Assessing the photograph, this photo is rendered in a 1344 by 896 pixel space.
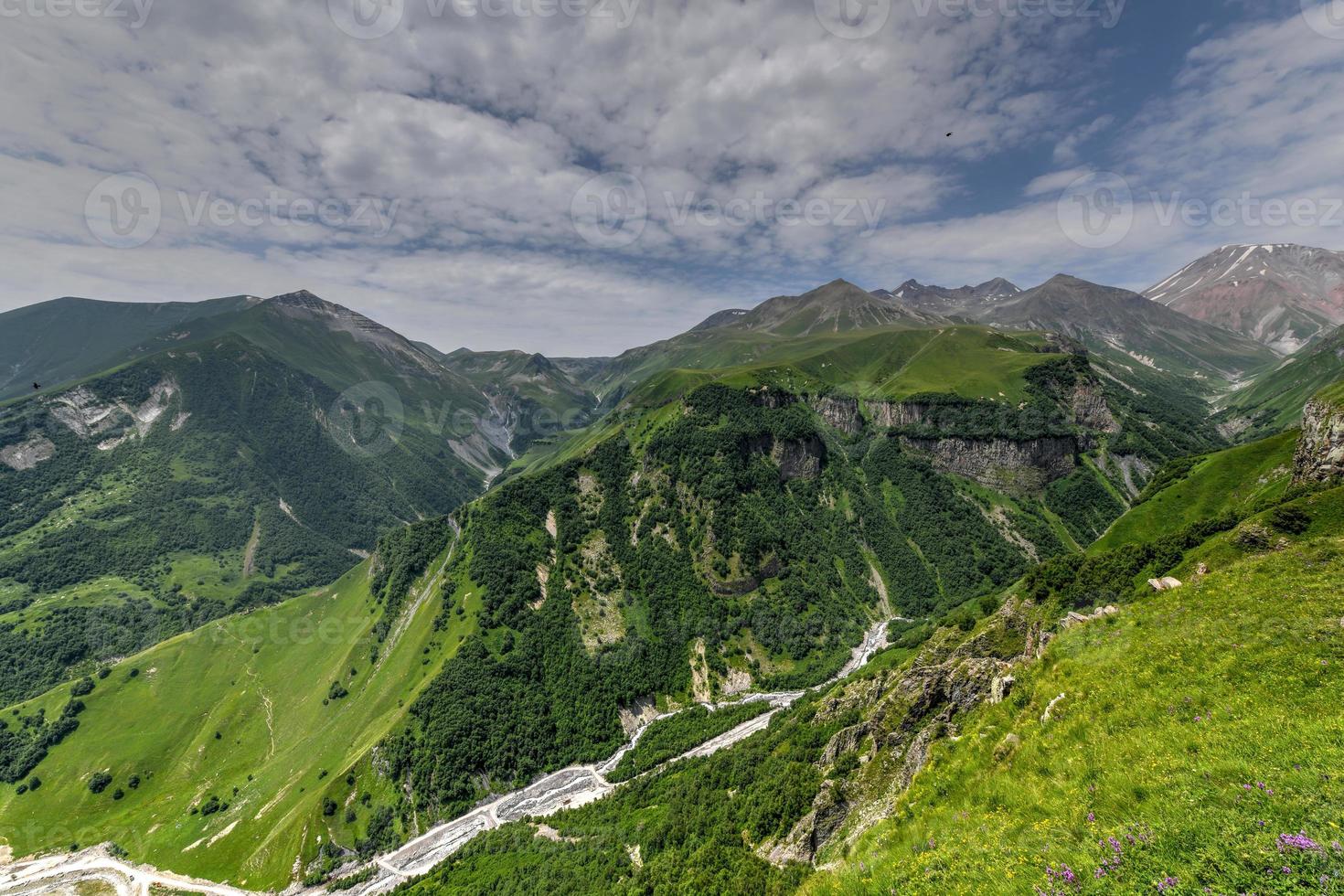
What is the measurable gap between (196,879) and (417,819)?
4440 cm

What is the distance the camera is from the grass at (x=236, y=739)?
108 m

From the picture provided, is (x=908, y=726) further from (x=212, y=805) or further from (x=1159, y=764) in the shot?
(x=212, y=805)

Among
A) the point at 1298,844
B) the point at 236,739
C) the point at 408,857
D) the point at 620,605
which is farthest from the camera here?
the point at 620,605

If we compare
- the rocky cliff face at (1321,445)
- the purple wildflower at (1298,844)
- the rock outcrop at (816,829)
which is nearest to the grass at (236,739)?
the rock outcrop at (816,829)

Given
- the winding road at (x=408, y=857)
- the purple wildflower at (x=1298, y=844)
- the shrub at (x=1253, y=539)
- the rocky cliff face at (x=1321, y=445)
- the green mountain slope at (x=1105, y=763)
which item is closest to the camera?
the purple wildflower at (x=1298, y=844)

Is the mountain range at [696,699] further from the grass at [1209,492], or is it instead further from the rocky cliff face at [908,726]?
the grass at [1209,492]

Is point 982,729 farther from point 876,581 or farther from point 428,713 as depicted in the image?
point 876,581

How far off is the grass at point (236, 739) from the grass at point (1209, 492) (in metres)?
161

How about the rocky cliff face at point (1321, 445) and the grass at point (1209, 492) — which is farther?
the grass at point (1209, 492)

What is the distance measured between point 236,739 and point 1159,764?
195 meters

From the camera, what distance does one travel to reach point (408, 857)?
98.1 metres

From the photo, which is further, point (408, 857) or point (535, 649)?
point (535, 649)

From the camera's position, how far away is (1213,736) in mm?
20688

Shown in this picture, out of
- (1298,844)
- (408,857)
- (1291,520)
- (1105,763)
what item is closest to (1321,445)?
(1291,520)
